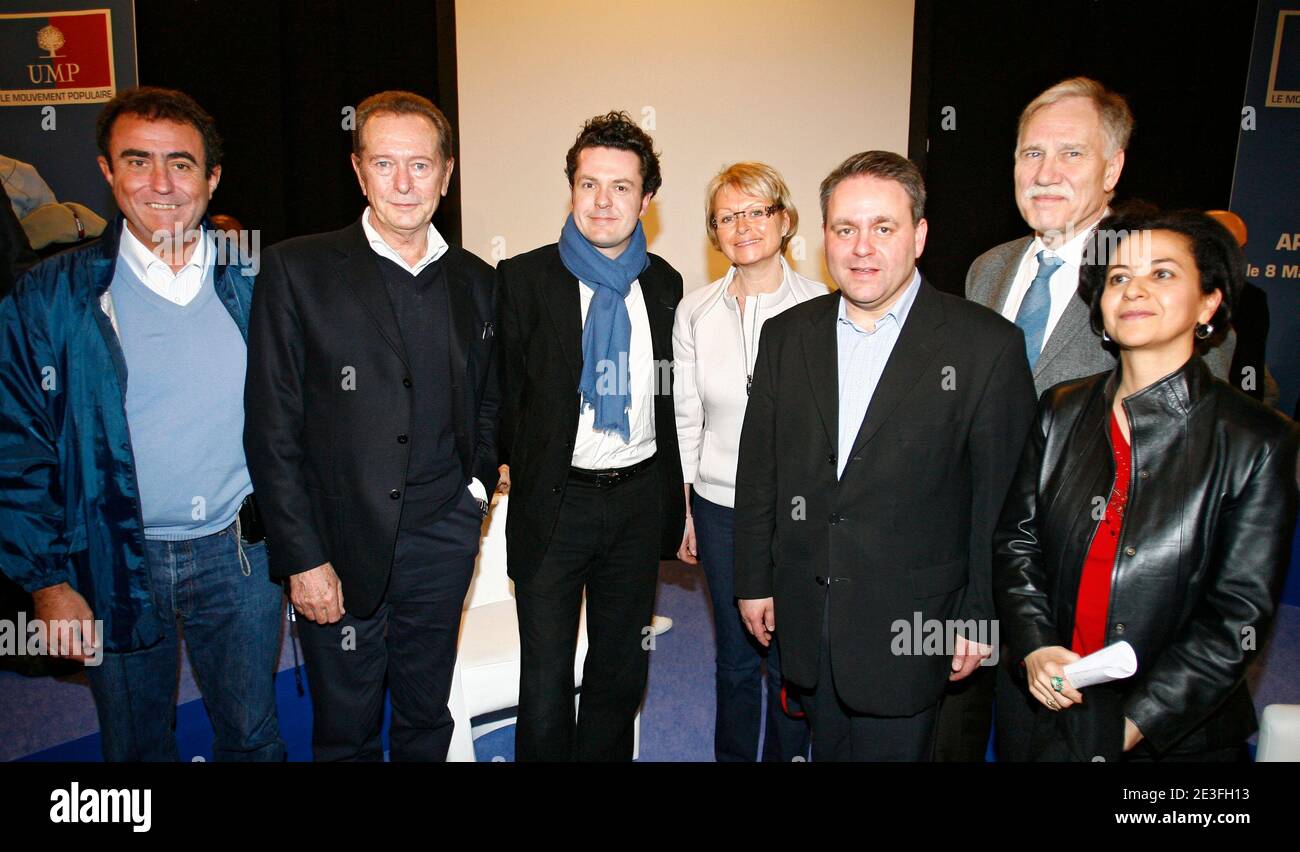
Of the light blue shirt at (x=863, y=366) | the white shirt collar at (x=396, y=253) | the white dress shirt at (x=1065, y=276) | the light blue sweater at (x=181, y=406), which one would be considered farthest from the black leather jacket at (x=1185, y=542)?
the light blue sweater at (x=181, y=406)

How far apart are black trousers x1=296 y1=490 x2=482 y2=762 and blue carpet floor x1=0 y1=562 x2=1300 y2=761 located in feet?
2.65

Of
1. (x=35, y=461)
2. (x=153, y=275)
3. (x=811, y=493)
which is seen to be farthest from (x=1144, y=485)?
(x=35, y=461)

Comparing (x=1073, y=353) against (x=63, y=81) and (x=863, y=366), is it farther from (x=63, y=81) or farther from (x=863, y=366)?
(x=63, y=81)

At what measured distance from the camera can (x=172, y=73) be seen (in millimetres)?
4551

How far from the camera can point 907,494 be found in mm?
1857

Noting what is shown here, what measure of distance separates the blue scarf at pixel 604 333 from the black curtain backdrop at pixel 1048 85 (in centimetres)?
302

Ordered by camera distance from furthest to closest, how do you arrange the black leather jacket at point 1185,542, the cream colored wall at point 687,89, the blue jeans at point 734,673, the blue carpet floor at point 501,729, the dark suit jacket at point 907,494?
the cream colored wall at point 687,89 → the blue carpet floor at point 501,729 → the blue jeans at point 734,673 → the dark suit jacket at point 907,494 → the black leather jacket at point 1185,542

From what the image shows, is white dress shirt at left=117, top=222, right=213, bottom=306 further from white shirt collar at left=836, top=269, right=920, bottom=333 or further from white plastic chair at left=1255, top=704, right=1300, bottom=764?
white plastic chair at left=1255, top=704, right=1300, bottom=764

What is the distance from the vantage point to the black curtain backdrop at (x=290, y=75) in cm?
445

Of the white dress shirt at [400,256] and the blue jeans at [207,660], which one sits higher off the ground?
the white dress shirt at [400,256]

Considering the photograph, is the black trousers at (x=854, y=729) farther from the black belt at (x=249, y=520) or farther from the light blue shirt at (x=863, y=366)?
the black belt at (x=249, y=520)

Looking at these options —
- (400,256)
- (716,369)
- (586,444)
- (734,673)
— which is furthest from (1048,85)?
(400,256)
